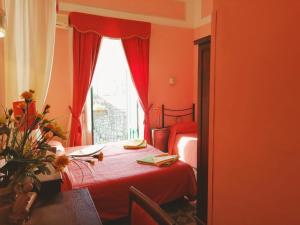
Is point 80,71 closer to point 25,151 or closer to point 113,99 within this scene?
point 113,99

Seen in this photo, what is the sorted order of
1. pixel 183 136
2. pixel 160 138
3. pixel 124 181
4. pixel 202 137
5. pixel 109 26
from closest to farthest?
pixel 202 137 → pixel 124 181 → pixel 109 26 → pixel 183 136 → pixel 160 138

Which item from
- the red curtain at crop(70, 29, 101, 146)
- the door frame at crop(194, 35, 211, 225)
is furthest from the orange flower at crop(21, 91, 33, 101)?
the red curtain at crop(70, 29, 101, 146)

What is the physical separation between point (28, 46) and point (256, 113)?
58.5 inches

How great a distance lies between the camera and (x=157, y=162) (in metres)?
2.41

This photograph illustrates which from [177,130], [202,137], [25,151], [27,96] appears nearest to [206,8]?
[177,130]

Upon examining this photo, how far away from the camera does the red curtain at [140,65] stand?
3.88m

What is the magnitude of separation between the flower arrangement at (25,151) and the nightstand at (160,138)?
3111mm

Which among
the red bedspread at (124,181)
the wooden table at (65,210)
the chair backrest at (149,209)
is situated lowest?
the red bedspread at (124,181)

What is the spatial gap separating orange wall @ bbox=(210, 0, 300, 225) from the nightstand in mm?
2805

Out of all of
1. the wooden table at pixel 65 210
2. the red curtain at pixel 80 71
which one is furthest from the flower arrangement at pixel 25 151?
the red curtain at pixel 80 71

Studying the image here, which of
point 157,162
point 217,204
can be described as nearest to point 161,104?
point 157,162

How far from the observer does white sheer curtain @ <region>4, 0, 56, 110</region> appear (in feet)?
4.84

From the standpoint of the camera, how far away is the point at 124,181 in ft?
6.83

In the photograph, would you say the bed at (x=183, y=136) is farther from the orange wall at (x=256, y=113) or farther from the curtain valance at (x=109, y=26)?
the orange wall at (x=256, y=113)
